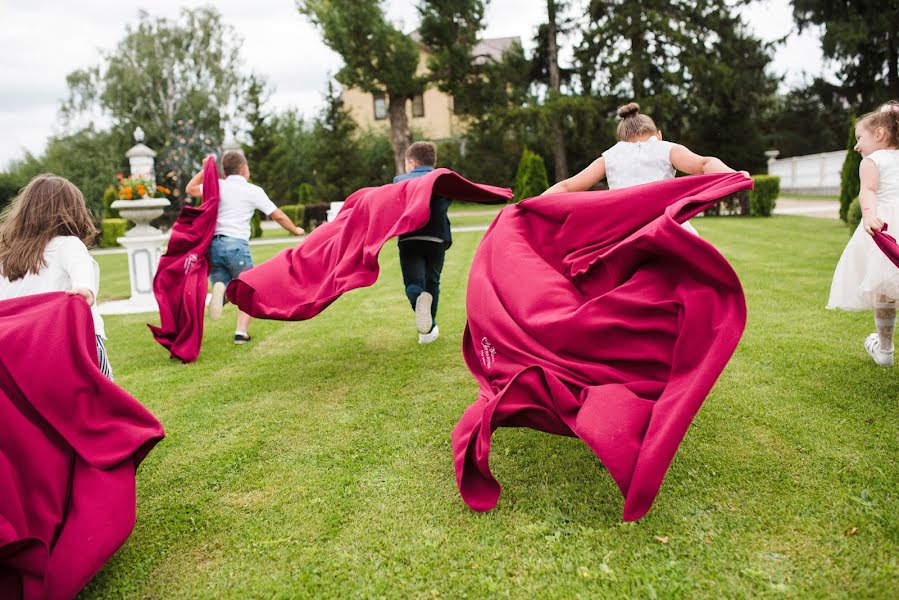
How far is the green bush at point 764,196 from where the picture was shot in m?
20.7

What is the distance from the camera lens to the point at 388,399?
5.10m

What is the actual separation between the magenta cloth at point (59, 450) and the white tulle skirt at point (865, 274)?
176 inches

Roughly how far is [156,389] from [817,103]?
128 ft

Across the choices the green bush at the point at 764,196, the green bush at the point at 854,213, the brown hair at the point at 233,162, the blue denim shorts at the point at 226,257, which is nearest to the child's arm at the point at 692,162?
the blue denim shorts at the point at 226,257

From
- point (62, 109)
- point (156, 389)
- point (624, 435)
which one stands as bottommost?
point (156, 389)

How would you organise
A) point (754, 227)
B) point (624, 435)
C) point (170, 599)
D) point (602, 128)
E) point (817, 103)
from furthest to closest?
point (817, 103) → point (602, 128) → point (754, 227) → point (624, 435) → point (170, 599)

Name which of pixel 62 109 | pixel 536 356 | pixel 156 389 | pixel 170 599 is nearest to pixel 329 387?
pixel 156 389

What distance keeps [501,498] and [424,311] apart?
117 inches

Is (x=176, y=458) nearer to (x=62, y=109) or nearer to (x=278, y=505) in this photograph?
(x=278, y=505)

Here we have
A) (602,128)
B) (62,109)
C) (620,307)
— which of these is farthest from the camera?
(62,109)

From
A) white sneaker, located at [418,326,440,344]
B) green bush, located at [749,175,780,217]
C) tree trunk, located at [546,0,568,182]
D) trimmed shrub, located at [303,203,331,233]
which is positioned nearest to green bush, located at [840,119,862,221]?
green bush, located at [749,175,780,217]

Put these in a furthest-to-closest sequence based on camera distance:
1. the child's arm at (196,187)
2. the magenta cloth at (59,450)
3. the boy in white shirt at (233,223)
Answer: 1. the child's arm at (196,187)
2. the boy in white shirt at (233,223)
3. the magenta cloth at (59,450)

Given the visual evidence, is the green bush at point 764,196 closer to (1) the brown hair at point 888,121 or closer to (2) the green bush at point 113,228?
(1) the brown hair at point 888,121

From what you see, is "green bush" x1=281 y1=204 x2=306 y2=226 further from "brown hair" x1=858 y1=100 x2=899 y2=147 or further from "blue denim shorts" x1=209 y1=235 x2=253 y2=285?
"brown hair" x1=858 y1=100 x2=899 y2=147
